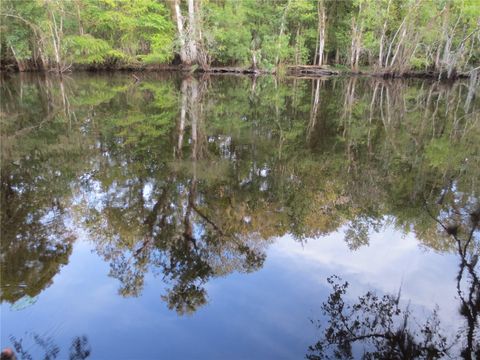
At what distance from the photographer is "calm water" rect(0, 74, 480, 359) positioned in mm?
3820

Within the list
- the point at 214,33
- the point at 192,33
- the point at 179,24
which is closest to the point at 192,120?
the point at 192,33

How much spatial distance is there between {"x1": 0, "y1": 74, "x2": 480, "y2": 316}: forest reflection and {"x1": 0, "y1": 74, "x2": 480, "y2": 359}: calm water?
4 cm

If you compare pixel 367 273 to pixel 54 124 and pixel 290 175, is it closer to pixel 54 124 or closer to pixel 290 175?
pixel 290 175

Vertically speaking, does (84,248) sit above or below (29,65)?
below

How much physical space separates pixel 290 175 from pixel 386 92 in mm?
18662

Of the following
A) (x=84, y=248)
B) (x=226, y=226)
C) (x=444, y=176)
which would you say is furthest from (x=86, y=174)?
(x=444, y=176)

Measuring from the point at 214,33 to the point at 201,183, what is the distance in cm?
3041

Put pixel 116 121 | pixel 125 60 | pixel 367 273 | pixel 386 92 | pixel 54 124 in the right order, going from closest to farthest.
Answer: pixel 367 273, pixel 54 124, pixel 116 121, pixel 386 92, pixel 125 60

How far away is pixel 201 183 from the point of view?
7707 mm

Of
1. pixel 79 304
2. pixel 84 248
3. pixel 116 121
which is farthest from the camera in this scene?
pixel 116 121

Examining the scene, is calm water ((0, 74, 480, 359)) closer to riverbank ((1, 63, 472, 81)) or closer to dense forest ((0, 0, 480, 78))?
dense forest ((0, 0, 480, 78))

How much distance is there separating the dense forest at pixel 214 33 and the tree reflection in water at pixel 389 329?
3295cm

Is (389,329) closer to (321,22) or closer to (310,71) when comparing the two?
(310,71)

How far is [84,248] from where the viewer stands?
17.6 ft
